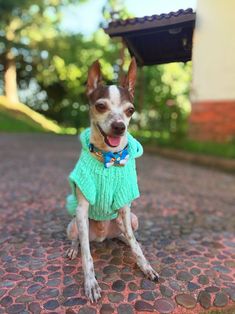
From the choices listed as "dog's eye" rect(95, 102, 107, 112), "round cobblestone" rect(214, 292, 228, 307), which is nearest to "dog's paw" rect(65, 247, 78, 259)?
"round cobblestone" rect(214, 292, 228, 307)

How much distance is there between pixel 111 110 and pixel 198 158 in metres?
6.94

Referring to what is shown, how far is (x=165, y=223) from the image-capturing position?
13.6 feet

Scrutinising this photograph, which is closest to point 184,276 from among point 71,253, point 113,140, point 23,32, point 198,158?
point 71,253

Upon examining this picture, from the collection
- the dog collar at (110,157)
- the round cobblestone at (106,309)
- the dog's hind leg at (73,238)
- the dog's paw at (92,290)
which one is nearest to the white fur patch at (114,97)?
the dog collar at (110,157)

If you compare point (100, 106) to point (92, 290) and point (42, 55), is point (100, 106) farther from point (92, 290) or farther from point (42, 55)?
point (42, 55)

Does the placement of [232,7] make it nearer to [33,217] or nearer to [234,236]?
[234,236]

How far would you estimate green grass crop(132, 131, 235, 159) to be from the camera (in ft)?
29.2

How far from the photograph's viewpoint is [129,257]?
10.1 ft

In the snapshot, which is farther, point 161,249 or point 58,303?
point 161,249

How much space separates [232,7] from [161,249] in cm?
201

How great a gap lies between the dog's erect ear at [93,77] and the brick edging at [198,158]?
5.98 m

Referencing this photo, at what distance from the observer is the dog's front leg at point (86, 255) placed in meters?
2.51

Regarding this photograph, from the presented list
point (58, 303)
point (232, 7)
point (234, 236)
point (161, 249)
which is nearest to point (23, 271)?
point (58, 303)

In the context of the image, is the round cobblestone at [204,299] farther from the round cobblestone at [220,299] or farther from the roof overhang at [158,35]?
the roof overhang at [158,35]
